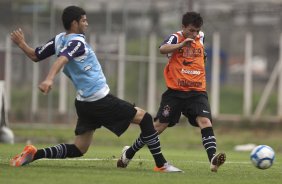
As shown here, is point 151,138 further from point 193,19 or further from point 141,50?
point 141,50

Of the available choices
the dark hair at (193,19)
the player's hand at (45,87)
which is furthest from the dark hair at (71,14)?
the dark hair at (193,19)

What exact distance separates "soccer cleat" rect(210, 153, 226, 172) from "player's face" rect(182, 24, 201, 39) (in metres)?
1.83

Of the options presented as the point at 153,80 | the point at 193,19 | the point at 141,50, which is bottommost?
the point at 153,80

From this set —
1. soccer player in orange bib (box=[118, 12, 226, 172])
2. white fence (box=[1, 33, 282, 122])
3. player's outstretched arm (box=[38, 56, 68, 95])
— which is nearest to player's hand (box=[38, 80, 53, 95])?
player's outstretched arm (box=[38, 56, 68, 95])

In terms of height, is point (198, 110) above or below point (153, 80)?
above

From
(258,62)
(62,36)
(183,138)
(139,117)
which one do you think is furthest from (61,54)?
(258,62)

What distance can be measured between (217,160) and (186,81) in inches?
59.7

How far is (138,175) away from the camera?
36.1 ft

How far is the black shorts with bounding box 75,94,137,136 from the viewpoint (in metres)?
11.5

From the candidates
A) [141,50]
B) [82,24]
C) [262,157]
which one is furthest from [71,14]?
[141,50]

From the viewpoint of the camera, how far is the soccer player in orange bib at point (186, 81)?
41.8ft

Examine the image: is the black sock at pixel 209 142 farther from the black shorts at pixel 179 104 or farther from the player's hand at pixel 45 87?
the player's hand at pixel 45 87

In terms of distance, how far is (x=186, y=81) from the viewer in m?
A: 12.9

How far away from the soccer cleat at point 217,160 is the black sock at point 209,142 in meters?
0.29
